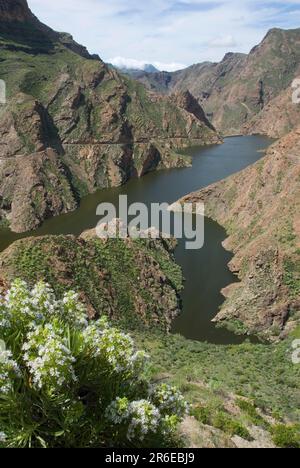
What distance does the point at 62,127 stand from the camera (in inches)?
5276

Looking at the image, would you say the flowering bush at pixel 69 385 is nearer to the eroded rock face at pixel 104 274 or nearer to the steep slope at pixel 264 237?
the eroded rock face at pixel 104 274

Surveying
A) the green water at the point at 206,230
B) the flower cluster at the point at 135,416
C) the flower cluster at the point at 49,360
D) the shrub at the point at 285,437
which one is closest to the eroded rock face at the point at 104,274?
the green water at the point at 206,230

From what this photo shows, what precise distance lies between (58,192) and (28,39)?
92236mm

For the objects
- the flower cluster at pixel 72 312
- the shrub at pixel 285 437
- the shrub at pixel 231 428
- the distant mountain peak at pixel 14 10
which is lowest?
the shrub at pixel 285 437

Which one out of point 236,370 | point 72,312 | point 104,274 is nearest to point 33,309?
point 72,312

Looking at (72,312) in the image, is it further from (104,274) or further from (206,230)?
(206,230)

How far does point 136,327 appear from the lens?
1762 inches

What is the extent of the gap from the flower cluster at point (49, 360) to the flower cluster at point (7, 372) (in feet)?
1.06

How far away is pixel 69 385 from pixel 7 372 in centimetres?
170

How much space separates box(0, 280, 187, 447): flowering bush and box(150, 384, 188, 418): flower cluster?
27mm

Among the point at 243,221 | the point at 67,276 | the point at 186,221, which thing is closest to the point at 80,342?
the point at 67,276

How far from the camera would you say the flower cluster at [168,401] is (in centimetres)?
1287

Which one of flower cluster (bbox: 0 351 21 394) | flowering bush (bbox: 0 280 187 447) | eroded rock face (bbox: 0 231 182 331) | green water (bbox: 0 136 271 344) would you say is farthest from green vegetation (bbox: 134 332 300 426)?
flower cluster (bbox: 0 351 21 394)

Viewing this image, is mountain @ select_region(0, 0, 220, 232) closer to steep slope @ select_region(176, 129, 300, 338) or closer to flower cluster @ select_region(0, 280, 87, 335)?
steep slope @ select_region(176, 129, 300, 338)
